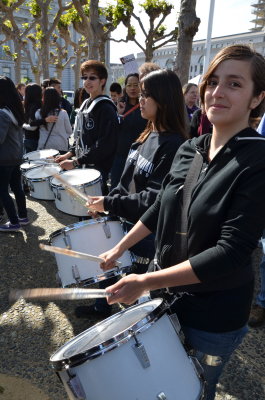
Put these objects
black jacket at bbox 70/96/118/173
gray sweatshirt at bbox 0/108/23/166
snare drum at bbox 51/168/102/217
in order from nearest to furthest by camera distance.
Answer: snare drum at bbox 51/168/102/217 → black jacket at bbox 70/96/118/173 → gray sweatshirt at bbox 0/108/23/166

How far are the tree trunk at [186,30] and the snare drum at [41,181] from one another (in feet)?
14.7

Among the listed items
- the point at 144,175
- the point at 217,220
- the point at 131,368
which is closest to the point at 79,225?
the point at 144,175

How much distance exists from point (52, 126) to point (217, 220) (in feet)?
16.2

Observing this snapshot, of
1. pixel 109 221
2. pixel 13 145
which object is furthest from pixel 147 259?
pixel 13 145

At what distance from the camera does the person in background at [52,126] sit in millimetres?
5602

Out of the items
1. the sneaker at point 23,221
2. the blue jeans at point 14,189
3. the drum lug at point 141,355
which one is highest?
the drum lug at point 141,355

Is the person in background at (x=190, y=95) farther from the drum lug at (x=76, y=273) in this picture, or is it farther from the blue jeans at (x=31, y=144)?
→ the drum lug at (x=76, y=273)

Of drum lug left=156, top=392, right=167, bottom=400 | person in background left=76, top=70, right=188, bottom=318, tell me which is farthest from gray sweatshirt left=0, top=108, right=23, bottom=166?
drum lug left=156, top=392, right=167, bottom=400

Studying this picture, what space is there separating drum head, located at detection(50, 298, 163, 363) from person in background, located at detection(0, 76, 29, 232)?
319 centimetres

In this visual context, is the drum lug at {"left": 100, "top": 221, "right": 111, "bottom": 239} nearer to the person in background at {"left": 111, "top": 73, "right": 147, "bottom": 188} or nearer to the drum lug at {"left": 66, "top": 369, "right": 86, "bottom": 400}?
the drum lug at {"left": 66, "top": 369, "right": 86, "bottom": 400}

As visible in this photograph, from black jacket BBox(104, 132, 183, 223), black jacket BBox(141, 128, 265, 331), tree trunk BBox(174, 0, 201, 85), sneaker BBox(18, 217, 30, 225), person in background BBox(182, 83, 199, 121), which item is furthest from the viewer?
tree trunk BBox(174, 0, 201, 85)

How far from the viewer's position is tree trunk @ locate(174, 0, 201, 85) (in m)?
6.45

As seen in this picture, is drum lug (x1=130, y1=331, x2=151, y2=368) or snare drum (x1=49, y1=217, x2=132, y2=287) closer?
drum lug (x1=130, y1=331, x2=151, y2=368)

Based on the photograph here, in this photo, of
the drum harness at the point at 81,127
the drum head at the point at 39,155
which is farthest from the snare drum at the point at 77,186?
the drum head at the point at 39,155
